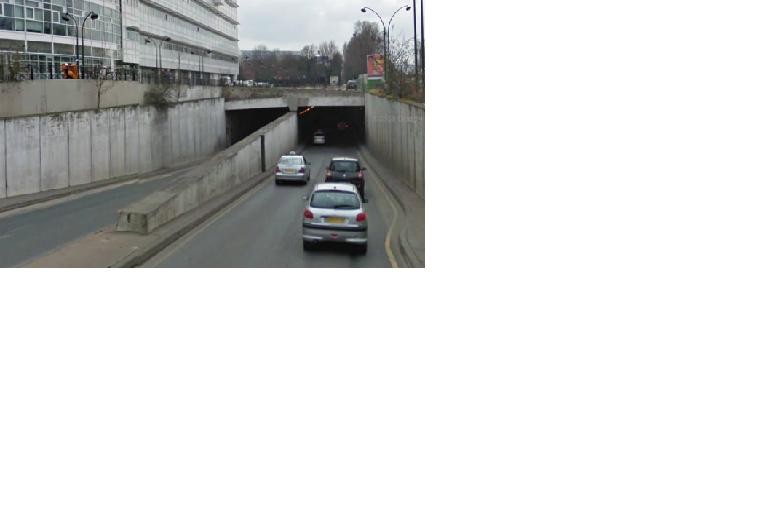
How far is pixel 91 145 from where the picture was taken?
1323 inches

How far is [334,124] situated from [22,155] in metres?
49.7

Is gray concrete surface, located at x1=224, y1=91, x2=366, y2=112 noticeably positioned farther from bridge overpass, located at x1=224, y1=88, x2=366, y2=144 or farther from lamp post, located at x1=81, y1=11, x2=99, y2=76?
lamp post, located at x1=81, y1=11, x2=99, y2=76

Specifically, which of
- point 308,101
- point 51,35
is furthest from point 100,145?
point 308,101

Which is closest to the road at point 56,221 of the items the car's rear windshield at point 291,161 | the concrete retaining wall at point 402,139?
the car's rear windshield at point 291,161

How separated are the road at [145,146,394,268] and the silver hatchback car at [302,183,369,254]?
1.41 feet

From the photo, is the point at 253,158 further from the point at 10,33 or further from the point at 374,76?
the point at 374,76

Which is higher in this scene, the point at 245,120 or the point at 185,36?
the point at 185,36

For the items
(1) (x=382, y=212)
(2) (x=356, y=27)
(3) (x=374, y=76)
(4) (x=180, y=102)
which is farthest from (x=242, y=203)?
(2) (x=356, y=27)

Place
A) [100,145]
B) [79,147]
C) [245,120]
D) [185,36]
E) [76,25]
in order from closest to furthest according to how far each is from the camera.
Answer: [79,147]
[100,145]
[76,25]
[245,120]
[185,36]

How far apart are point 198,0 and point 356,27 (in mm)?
17323

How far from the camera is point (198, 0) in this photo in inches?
2795

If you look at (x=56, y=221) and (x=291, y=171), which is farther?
(x=291, y=171)

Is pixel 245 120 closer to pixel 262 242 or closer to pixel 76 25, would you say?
pixel 76 25

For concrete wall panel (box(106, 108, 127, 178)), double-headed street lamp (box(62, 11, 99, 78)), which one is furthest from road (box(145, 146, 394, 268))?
double-headed street lamp (box(62, 11, 99, 78))
